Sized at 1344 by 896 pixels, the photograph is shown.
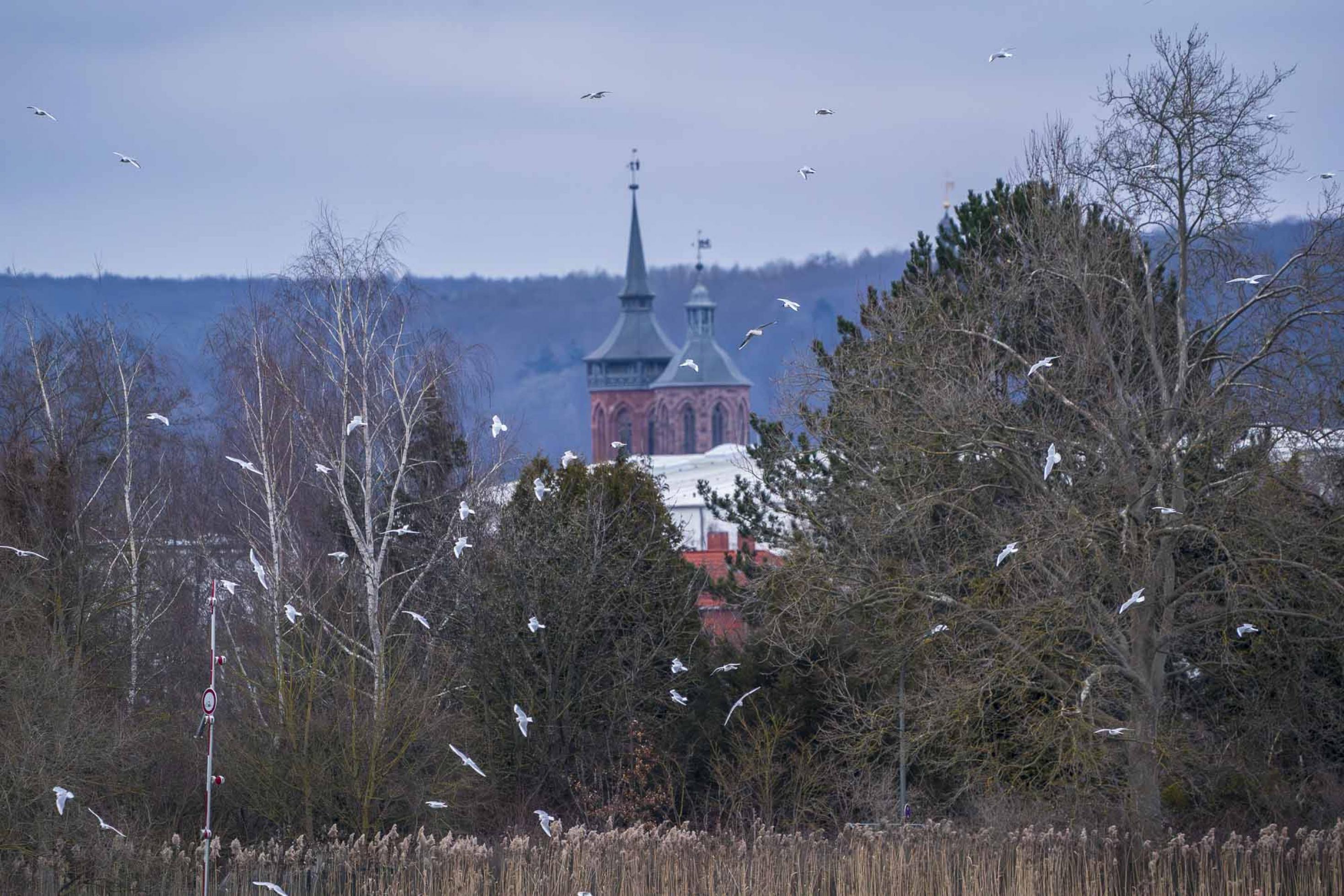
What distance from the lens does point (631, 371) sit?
141 metres

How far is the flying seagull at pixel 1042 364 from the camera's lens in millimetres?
18484

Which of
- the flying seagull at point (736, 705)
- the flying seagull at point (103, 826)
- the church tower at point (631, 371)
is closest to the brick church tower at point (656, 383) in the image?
the church tower at point (631, 371)

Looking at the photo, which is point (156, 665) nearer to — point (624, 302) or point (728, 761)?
point (728, 761)

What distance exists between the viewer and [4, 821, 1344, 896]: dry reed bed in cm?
1636

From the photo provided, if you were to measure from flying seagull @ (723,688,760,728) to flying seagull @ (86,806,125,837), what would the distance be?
6.28 metres

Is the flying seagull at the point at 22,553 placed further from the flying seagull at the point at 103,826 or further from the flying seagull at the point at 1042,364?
the flying seagull at the point at 1042,364

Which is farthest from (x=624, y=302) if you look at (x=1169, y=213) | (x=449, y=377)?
(x=1169, y=213)

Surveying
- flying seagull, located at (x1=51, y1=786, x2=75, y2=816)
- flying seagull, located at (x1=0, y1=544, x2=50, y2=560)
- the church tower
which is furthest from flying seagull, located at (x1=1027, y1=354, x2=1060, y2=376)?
the church tower

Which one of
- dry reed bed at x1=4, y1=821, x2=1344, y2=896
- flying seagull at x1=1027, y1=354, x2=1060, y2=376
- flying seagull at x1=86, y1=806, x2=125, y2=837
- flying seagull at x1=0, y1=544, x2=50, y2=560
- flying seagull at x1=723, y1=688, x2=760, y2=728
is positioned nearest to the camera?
dry reed bed at x1=4, y1=821, x2=1344, y2=896

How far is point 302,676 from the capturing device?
2078 cm

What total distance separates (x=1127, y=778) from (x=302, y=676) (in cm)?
878

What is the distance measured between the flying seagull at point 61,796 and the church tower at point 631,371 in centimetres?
11930

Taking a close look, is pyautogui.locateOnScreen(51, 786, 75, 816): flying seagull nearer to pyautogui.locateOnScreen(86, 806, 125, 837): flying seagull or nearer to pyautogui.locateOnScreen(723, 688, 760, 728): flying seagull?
pyautogui.locateOnScreen(86, 806, 125, 837): flying seagull

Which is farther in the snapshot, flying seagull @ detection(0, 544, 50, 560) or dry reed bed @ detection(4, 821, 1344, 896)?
flying seagull @ detection(0, 544, 50, 560)
